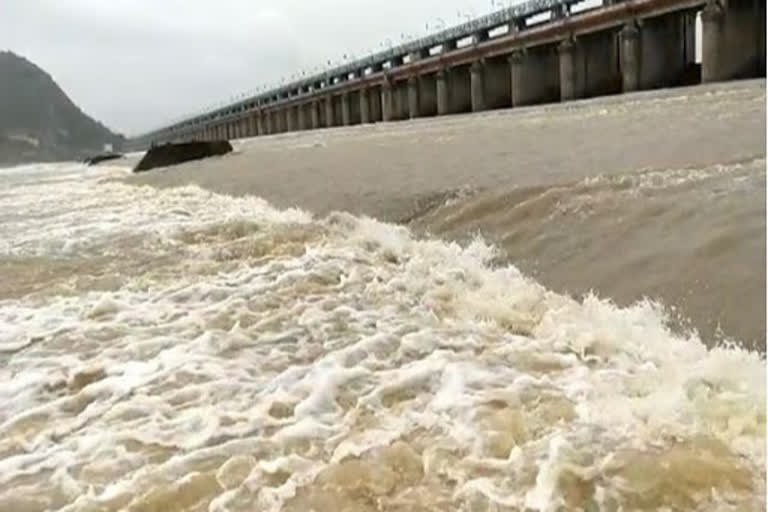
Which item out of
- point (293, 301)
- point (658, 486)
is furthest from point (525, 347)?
point (293, 301)

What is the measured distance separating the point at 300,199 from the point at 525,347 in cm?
668

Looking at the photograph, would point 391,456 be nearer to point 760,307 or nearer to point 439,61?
point 760,307

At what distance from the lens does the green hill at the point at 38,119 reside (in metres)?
124

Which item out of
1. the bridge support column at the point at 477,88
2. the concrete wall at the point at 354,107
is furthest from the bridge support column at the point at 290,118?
the bridge support column at the point at 477,88

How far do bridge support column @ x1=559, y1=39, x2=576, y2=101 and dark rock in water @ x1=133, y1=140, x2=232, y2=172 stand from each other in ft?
65.6

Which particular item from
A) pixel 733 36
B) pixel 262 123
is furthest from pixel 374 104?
pixel 733 36

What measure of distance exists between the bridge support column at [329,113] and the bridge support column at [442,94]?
19316mm

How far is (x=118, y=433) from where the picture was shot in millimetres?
3414

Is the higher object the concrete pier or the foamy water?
the concrete pier

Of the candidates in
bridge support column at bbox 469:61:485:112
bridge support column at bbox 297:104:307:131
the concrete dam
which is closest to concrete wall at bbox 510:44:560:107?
the concrete dam

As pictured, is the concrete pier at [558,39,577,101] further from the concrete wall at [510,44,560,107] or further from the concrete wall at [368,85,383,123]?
the concrete wall at [368,85,383,123]

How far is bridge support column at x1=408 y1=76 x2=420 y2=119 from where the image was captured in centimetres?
5278

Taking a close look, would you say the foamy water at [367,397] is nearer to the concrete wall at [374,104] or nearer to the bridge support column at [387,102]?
the bridge support column at [387,102]

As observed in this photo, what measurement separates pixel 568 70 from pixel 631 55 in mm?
4342
